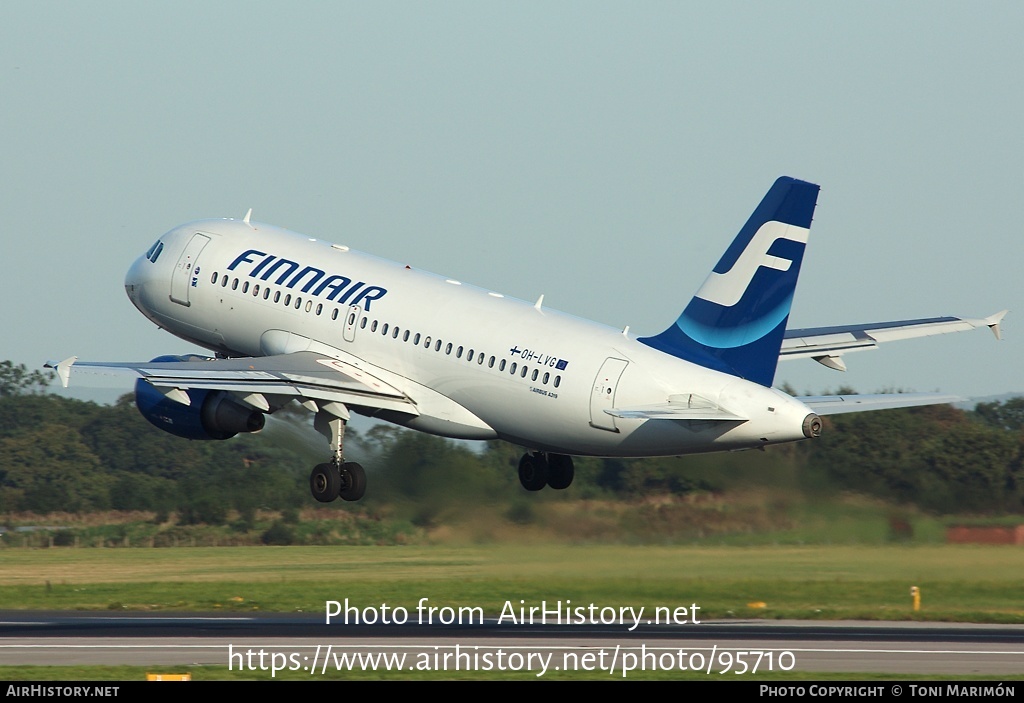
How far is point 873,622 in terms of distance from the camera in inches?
1797

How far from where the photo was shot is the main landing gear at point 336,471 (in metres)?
47.6

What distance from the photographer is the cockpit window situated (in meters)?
53.3

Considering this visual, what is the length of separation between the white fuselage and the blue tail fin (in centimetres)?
54

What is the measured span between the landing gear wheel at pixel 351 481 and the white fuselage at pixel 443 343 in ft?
5.56

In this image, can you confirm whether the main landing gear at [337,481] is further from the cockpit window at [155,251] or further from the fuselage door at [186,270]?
the cockpit window at [155,251]

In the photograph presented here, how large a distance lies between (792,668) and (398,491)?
51.3 ft

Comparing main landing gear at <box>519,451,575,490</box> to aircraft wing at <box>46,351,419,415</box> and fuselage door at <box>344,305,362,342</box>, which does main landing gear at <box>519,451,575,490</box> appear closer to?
aircraft wing at <box>46,351,419,415</box>

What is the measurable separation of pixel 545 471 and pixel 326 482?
6029mm

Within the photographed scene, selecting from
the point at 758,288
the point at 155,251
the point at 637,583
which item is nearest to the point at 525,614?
the point at 637,583

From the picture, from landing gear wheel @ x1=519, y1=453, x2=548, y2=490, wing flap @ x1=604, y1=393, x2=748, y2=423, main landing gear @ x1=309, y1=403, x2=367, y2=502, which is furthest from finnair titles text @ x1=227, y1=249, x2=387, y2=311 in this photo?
wing flap @ x1=604, y1=393, x2=748, y2=423
